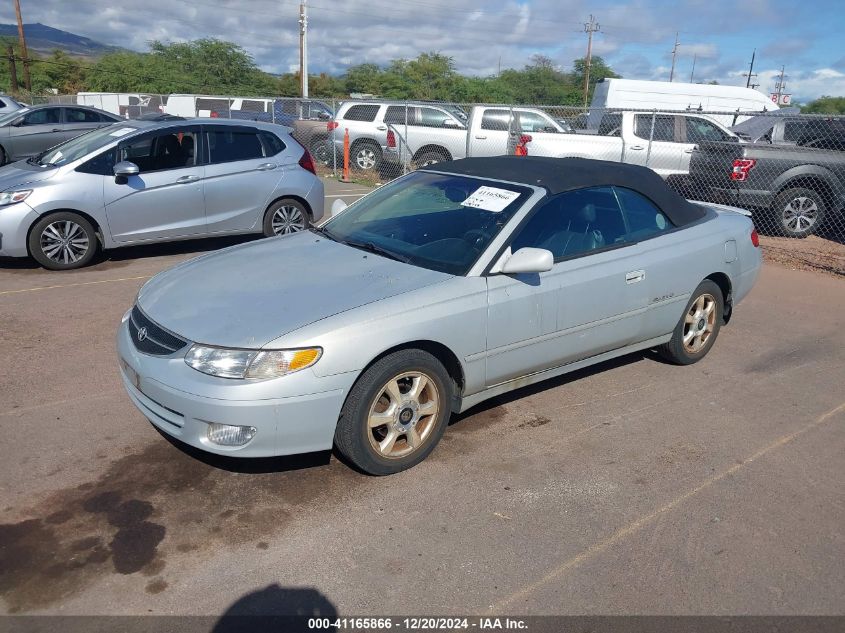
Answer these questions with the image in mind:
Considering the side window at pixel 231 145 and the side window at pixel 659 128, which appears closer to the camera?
the side window at pixel 231 145

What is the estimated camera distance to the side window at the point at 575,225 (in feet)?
14.6

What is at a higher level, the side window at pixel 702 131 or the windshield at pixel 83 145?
the side window at pixel 702 131

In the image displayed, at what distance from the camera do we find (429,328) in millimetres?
3807

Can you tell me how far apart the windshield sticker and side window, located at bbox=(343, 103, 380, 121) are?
13115 mm

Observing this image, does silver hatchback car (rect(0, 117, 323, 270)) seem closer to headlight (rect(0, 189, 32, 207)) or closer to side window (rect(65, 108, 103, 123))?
headlight (rect(0, 189, 32, 207))

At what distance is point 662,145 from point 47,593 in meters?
12.4

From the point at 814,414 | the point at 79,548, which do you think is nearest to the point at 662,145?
the point at 814,414

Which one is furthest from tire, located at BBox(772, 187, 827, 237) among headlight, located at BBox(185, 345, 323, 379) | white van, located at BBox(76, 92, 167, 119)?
white van, located at BBox(76, 92, 167, 119)

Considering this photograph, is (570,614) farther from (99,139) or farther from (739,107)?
(739,107)

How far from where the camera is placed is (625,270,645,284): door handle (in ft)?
15.7

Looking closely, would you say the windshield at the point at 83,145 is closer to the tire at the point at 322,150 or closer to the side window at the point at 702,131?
the side window at the point at 702,131

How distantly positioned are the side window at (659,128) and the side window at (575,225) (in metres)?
9.10

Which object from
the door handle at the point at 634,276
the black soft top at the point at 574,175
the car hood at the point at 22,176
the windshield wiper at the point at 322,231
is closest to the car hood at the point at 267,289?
the windshield wiper at the point at 322,231

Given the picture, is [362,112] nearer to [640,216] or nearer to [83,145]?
[83,145]
